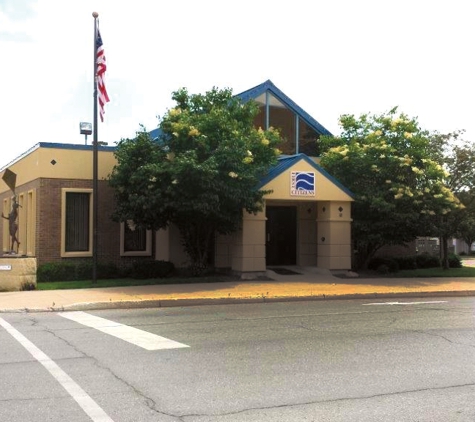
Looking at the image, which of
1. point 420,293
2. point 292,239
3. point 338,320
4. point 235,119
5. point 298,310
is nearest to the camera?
point 338,320

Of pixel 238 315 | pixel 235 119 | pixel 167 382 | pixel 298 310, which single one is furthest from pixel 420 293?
pixel 167 382

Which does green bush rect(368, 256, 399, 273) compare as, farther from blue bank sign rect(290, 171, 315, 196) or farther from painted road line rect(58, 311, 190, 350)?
painted road line rect(58, 311, 190, 350)

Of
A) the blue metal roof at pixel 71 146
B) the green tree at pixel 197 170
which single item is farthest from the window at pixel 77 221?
the green tree at pixel 197 170

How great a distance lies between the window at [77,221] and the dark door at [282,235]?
23.5ft

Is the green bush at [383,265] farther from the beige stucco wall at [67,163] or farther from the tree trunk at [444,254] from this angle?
the beige stucco wall at [67,163]

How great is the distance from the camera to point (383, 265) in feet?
77.6

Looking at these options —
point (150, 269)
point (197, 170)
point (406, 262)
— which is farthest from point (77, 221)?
point (406, 262)

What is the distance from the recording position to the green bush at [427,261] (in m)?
26.7

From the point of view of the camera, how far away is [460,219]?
80.7 ft

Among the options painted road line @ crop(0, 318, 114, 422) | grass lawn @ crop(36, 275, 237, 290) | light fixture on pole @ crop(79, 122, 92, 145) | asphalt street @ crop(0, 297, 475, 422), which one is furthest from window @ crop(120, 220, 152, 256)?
painted road line @ crop(0, 318, 114, 422)

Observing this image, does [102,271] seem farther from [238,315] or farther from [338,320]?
[338,320]

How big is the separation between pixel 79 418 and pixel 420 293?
44.1ft

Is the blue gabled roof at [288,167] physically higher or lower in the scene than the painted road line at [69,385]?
higher

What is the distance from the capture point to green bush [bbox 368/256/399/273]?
2353cm
